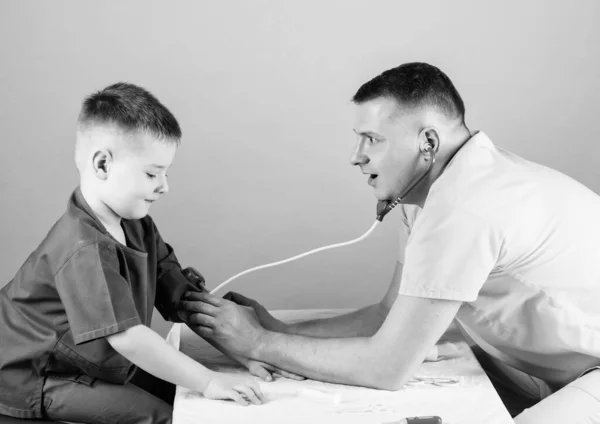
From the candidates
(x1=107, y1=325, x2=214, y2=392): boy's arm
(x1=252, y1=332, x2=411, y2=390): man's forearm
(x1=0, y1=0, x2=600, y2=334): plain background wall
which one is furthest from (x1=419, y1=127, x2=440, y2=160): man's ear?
(x1=0, y1=0, x2=600, y2=334): plain background wall

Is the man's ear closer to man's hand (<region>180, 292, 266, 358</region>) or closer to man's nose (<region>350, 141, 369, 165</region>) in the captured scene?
man's nose (<region>350, 141, 369, 165</region>)

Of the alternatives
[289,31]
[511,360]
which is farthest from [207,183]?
[511,360]

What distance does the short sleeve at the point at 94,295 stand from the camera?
1502 millimetres

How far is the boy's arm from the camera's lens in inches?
59.9

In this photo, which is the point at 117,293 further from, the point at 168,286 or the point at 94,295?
the point at 168,286

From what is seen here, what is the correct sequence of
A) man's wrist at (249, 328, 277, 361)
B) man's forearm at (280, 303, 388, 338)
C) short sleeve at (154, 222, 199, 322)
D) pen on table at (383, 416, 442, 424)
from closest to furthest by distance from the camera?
pen on table at (383, 416, 442, 424), man's wrist at (249, 328, 277, 361), short sleeve at (154, 222, 199, 322), man's forearm at (280, 303, 388, 338)

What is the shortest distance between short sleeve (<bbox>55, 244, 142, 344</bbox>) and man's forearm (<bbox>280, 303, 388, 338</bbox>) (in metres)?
0.50

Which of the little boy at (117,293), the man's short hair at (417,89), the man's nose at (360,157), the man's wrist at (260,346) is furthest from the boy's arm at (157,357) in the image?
the man's short hair at (417,89)

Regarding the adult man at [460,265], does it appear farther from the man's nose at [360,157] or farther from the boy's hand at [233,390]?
the boy's hand at [233,390]

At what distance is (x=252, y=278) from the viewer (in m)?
3.09

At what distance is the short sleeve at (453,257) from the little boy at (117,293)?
375mm

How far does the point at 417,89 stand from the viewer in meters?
1.73

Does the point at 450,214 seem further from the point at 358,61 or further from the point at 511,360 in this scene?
the point at 358,61

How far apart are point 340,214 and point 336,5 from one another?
2.38 ft
